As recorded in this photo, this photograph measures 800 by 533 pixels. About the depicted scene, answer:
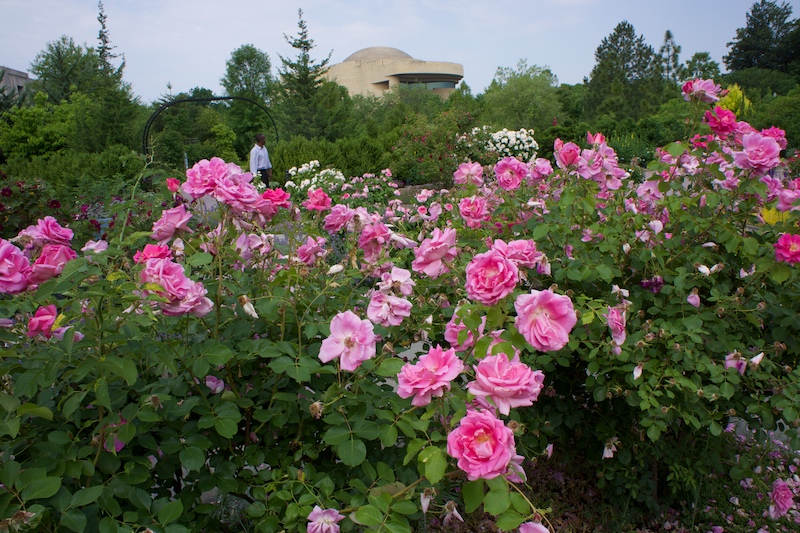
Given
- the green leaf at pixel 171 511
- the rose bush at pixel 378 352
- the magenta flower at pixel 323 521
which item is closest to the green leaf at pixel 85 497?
the rose bush at pixel 378 352

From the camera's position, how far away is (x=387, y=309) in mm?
1347

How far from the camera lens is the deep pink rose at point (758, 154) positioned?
1.87 metres

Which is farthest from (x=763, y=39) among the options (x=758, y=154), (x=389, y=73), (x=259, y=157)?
(x=758, y=154)

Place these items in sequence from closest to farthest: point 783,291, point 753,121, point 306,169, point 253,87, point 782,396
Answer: point 782,396 → point 783,291 → point 306,169 → point 753,121 → point 253,87

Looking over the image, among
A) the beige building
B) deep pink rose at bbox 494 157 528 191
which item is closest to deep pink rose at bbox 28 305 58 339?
deep pink rose at bbox 494 157 528 191

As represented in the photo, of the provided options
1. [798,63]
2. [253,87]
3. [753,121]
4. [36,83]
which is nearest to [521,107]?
[753,121]

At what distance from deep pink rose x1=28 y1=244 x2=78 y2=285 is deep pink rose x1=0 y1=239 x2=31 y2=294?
0.09 ft

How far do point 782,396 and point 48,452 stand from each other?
2.00 metres

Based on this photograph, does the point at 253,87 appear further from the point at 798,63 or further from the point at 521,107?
the point at 798,63

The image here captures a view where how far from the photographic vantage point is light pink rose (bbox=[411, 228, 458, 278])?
1.41m

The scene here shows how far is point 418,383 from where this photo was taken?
105cm

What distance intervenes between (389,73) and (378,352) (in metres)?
60.7

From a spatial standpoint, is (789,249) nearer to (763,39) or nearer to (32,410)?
(32,410)

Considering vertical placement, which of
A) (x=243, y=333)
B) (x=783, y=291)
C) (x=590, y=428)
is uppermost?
(x=243, y=333)
